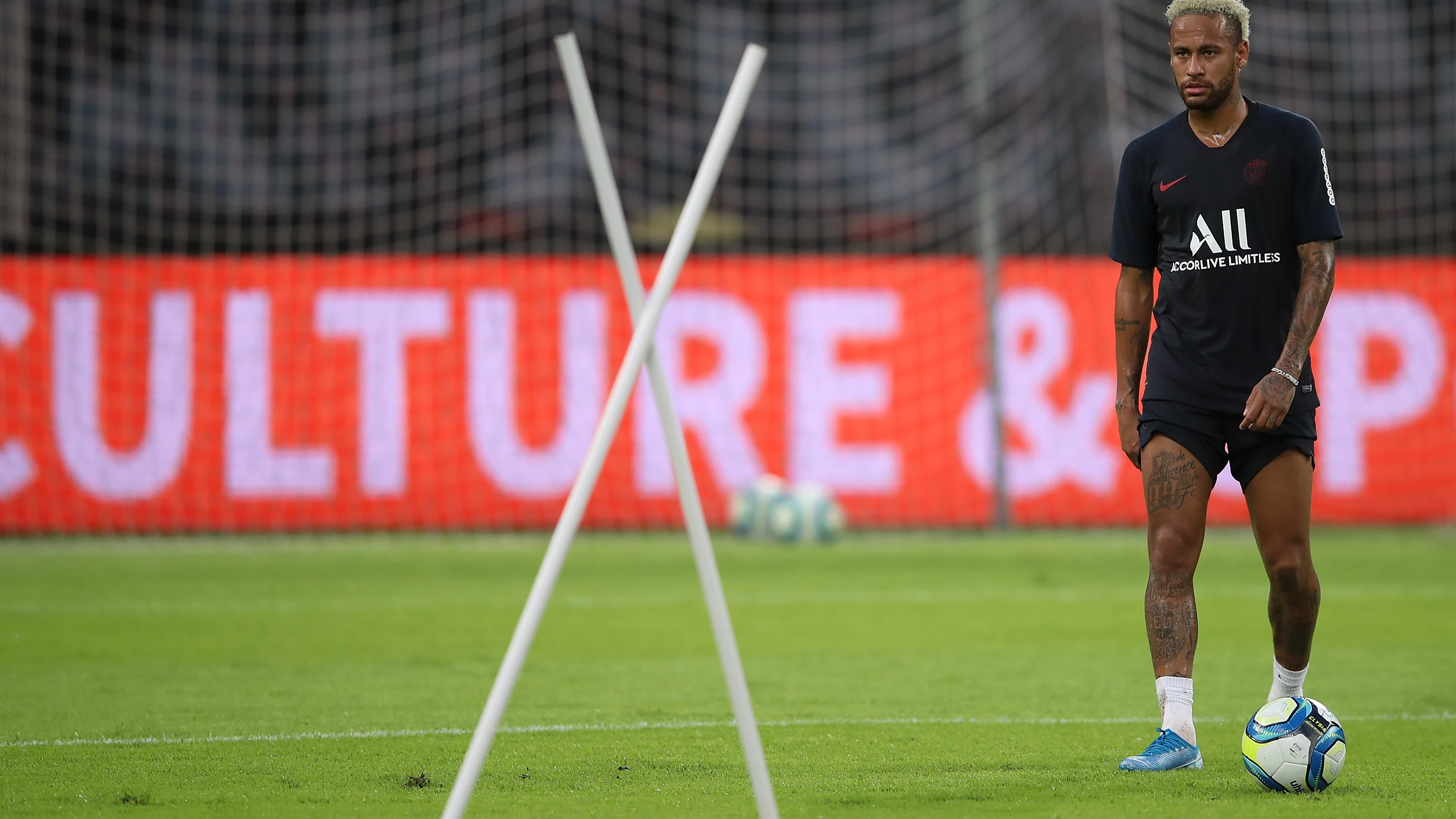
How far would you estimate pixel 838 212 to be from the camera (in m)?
18.2

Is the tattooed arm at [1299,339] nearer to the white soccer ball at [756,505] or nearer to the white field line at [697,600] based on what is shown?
the white field line at [697,600]

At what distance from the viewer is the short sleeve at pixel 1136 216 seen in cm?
463

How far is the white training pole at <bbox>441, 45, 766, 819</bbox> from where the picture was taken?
303cm

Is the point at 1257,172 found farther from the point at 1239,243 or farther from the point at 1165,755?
the point at 1165,755

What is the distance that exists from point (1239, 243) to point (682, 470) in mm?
1912

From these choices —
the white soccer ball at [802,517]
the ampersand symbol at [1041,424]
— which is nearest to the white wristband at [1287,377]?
the white soccer ball at [802,517]

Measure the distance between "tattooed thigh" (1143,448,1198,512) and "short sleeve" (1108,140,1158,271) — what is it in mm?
534

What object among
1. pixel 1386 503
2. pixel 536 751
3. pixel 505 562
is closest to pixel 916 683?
pixel 536 751

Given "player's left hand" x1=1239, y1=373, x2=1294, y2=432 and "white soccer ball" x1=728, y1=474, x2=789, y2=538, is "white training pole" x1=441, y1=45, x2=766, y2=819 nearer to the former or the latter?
"player's left hand" x1=1239, y1=373, x2=1294, y2=432

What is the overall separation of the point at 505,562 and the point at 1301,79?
11.0m

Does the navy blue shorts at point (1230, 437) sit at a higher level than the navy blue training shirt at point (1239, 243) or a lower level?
lower

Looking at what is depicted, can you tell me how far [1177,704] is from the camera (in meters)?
4.41

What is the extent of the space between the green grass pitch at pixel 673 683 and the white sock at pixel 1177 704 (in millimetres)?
114

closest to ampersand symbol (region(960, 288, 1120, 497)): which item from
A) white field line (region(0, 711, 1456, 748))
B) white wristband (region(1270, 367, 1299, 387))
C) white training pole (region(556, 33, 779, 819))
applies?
white field line (region(0, 711, 1456, 748))
